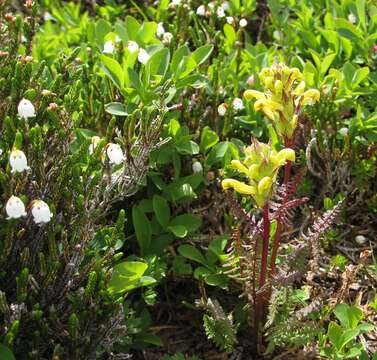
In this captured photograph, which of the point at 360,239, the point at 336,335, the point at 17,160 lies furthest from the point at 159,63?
the point at 336,335

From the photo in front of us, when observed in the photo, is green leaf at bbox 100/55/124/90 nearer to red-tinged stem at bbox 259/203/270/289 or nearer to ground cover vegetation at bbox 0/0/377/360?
ground cover vegetation at bbox 0/0/377/360

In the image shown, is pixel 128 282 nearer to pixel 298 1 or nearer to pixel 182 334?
pixel 182 334

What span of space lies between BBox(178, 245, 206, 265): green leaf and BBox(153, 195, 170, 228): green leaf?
0.14 meters

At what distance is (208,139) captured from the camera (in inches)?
117

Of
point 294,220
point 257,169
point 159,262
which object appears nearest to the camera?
point 257,169

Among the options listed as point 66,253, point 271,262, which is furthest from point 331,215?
point 66,253

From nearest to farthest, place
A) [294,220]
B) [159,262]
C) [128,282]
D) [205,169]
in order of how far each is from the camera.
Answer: [128,282] < [159,262] < [205,169] < [294,220]

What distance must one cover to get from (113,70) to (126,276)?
0.92 meters

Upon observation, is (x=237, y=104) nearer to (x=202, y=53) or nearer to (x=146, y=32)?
(x=202, y=53)

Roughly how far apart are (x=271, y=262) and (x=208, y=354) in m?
0.56

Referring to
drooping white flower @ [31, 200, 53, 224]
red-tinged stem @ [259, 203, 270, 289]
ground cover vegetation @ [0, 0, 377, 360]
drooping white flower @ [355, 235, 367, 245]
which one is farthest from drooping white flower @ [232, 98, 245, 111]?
drooping white flower @ [31, 200, 53, 224]

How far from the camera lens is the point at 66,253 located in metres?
2.24

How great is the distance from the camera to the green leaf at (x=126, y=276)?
7.80 ft

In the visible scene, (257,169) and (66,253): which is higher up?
(257,169)
